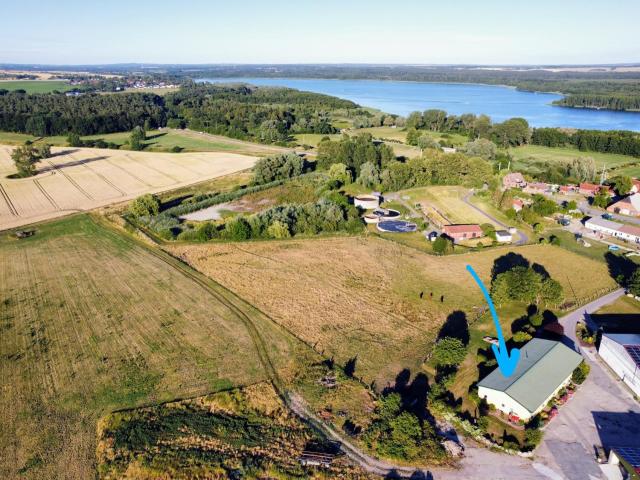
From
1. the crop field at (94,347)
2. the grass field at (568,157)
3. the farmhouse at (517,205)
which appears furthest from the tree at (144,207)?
the grass field at (568,157)

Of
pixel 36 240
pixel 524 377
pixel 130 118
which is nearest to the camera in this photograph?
pixel 524 377

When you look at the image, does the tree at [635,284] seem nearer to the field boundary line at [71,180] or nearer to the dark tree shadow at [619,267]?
the dark tree shadow at [619,267]

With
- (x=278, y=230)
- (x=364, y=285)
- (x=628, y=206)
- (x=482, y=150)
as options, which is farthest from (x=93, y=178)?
(x=628, y=206)

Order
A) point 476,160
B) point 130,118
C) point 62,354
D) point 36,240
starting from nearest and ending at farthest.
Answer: point 62,354 < point 36,240 < point 476,160 < point 130,118

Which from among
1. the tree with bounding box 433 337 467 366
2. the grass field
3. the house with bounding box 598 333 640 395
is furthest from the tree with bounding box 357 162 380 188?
the house with bounding box 598 333 640 395

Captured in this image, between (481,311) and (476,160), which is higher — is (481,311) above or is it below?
below

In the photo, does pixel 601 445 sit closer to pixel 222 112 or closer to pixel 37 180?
pixel 37 180

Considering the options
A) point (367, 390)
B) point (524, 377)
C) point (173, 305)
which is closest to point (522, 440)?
point (524, 377)
